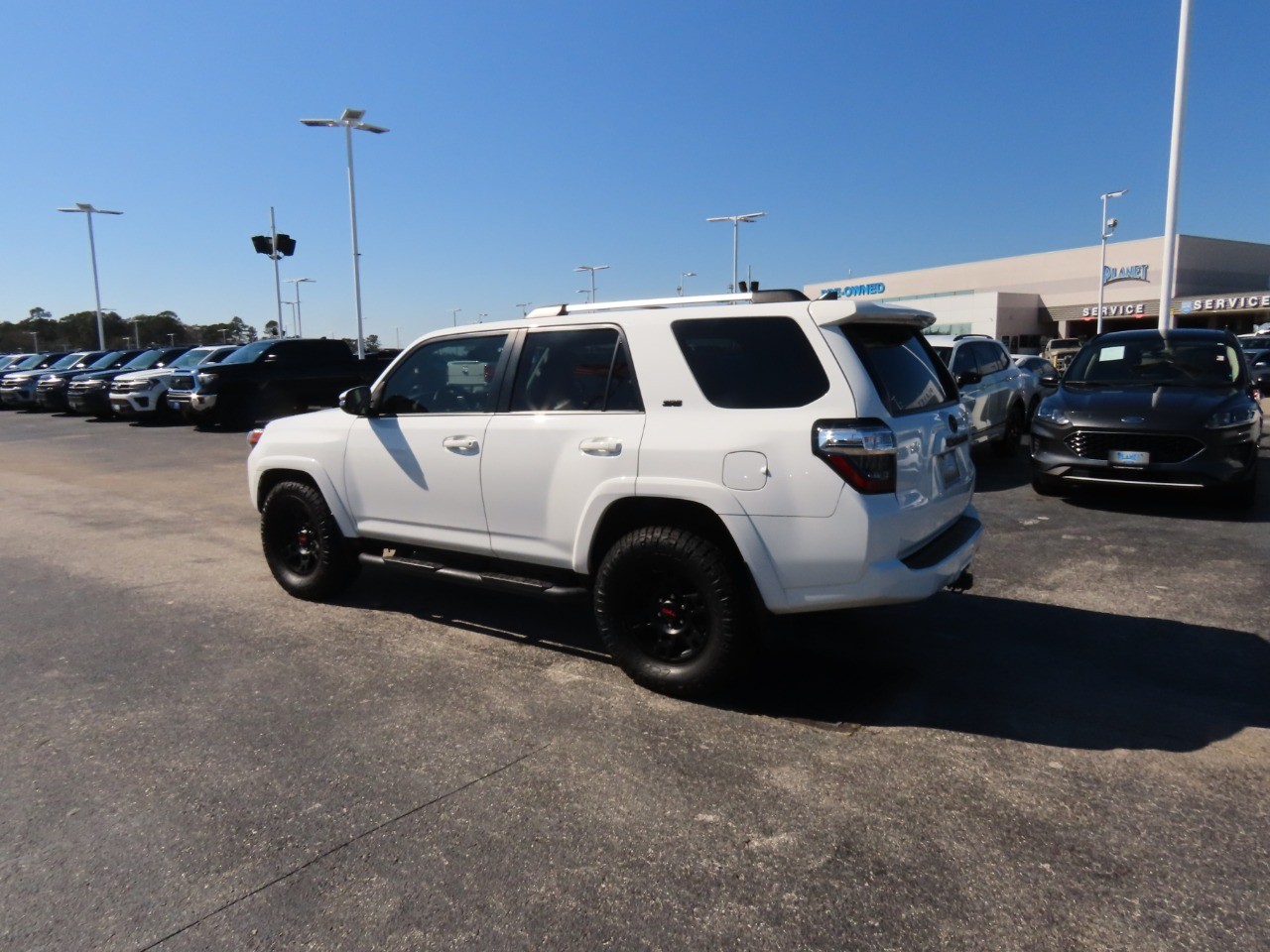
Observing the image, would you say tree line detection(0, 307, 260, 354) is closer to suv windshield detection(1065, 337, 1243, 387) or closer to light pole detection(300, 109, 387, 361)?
Result: light pole detection(300, 109, 387, 361)

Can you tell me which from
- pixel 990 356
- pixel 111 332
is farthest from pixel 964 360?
pixel 111 332

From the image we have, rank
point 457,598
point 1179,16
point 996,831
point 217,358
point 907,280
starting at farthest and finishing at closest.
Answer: point 907,280 → point 217,358 → point 1179,16 → point 457,598 → point 996,831

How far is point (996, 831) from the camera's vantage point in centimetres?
294

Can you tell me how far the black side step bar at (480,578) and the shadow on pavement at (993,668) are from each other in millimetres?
482

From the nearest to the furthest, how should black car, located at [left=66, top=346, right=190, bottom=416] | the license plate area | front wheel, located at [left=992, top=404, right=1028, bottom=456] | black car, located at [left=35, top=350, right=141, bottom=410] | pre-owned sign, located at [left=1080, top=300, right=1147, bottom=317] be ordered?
1. the license plate area
2. front wheel, located at [left=992, top=404, right=1028, bottom=456]
3. black car, located at [left=66, top=346, right=190, bottom=416]
4. black car, located at [left=35, top=350, right=141, bottom=410]
5. pre-owned sign, located at [left=1080, top=300, right=1147, bottom=317]

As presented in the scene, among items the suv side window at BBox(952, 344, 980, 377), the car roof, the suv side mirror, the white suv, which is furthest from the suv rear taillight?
the suv side window at BBox(952, 344, 980, 377)

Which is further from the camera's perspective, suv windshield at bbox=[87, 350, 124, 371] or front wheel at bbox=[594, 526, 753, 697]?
suv windshield at bbox=[87, 350, 124, 371]

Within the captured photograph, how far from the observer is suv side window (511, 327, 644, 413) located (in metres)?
4.27

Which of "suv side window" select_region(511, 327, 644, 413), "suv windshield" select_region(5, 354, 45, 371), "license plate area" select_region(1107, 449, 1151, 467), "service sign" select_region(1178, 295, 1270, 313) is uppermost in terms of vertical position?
"service sign" select_region(1178, 295, 1270, 313)

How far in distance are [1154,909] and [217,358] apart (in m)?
21.5

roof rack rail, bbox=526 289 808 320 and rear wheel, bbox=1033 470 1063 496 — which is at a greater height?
roof rack rail, bbox=526 289 808 320

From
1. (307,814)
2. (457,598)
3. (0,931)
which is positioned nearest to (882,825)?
(307,814)

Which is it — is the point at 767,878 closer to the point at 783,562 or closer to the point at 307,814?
the point at 783,562

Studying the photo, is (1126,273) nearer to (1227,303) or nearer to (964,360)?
(1227,303)
